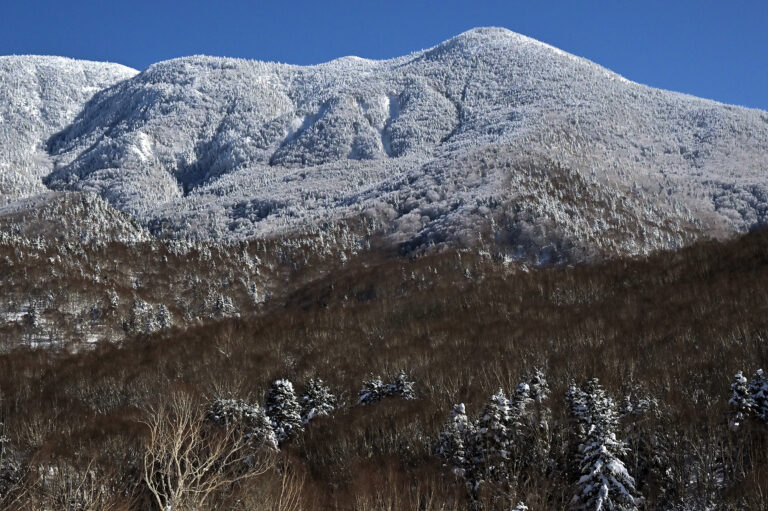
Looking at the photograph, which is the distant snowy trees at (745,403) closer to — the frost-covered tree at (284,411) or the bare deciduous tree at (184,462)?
the bare deciduous tree at (184,462)

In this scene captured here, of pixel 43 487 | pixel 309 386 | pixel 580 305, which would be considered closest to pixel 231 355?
pixel 309 386

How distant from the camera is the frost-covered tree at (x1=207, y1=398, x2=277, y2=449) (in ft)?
169

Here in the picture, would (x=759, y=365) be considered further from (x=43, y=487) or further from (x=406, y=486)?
(x=43, y=487)

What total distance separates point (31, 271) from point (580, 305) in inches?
6194

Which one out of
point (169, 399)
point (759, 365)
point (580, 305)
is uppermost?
point (580, 305)

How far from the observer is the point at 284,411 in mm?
61250

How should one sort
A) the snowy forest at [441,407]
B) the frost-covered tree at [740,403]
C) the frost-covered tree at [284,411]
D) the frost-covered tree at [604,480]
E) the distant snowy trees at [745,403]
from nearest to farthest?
the frost-covered tree at [604,480]
the snowy forest at [441,407]
the frost-covered tree at [740,403]
the distant snowy trees at [745,403]
the frost-covered tree at [284,411]

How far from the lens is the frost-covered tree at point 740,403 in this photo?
36.1 metres

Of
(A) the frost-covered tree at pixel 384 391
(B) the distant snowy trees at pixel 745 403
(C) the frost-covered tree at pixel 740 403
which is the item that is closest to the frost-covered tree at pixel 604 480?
(C) the frost-covered tree at pixel 740 403

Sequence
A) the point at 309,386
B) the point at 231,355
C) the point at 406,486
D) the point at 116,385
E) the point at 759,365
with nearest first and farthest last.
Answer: the point at 406,486
the point at 759,365
the point at 309,386
the point at 116,385
the point at 231,355

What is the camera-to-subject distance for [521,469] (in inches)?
1667

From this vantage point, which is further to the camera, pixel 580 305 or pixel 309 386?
pixel 580 305

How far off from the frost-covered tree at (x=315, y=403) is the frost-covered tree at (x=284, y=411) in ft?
7.19

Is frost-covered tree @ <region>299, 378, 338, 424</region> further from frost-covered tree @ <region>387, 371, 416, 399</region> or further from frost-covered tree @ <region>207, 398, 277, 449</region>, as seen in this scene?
frost-covered tree @ <region>207, 398, 277, 449</region>
